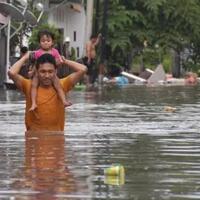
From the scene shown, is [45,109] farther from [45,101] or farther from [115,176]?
[115,176]

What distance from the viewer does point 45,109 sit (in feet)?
43.5

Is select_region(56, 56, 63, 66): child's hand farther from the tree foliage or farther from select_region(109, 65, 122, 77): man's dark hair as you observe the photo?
select_region(109, 65, 122, 77): man's dark hair

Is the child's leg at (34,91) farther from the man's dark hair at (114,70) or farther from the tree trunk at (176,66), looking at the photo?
the tree trunk at (176,66)

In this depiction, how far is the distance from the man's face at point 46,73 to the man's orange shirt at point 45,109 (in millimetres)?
175

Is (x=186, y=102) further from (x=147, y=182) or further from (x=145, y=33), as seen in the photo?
(x=145, y=33)

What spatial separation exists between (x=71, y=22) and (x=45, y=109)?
42005 millimetres

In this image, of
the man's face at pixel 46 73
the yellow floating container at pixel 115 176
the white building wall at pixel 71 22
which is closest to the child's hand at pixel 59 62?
the man's face at pixel 46 73

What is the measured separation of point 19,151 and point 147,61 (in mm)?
50048

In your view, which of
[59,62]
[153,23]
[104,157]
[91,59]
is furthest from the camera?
[153,23]

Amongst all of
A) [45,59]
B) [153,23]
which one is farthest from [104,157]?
[153,23]

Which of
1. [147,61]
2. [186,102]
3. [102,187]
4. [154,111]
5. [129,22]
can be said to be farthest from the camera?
[147,61]

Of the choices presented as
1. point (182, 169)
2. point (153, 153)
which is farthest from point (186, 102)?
point (182, 169)

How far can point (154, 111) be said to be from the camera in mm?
19297

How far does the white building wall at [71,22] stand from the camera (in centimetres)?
5400
